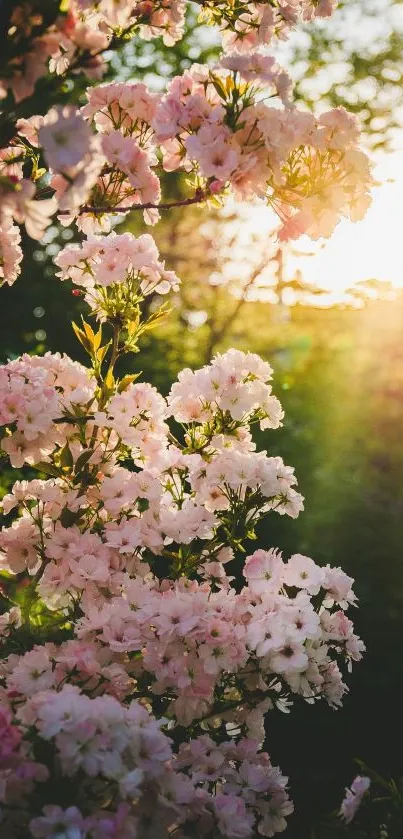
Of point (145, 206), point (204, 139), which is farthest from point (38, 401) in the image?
point (204, 139)

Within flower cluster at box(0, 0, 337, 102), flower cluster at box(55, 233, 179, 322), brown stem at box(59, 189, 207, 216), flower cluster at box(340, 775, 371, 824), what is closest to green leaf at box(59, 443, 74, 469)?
flower cluster at box(55, 233, 179, 322)

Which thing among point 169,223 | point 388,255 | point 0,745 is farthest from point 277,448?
point 169,223

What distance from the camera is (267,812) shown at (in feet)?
6.92

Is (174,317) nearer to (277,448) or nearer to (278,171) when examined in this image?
(277,448)

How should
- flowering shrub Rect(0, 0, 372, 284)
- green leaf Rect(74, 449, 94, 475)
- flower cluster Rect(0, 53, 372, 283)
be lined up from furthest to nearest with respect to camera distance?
1. green leaf Rect(74, 449, 94, 475)
2. flower cluster Rect(0, 53, 372, 283)
3. flowering shrub Rect(0, 0, 372, 284)

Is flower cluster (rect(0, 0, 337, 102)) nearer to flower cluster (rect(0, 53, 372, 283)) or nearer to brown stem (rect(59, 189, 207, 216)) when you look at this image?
flower cluster (rect(0, 53, 372, 283))

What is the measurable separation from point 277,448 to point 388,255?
5.85 ft

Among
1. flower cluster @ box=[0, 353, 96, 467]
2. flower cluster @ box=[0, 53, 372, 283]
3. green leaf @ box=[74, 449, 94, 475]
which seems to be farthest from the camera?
green leaf @ box=[74, 449, 94, 475]

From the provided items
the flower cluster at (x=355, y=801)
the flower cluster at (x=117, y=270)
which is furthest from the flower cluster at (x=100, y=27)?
the flower cluster at (x=355, y=801)

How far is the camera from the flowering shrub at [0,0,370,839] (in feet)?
5.03

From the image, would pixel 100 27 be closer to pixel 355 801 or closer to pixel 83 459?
pixel 83 459

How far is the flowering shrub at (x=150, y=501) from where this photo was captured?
153 centimetres

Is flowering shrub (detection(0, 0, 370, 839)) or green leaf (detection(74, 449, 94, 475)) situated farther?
green leaf (detection(74, 449, 94, 475))

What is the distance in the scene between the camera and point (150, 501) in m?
2.42
